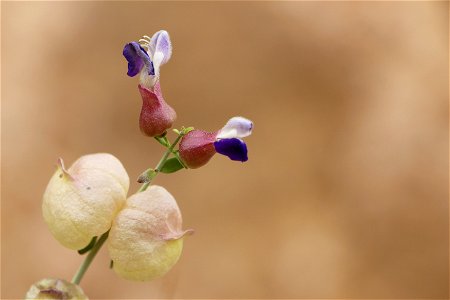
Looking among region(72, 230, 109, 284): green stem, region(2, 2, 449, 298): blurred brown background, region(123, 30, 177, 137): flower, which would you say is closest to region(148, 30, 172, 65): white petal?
region(123, 30, 177, 137): flower

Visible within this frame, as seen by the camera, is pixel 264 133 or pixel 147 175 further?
pixel 264 133

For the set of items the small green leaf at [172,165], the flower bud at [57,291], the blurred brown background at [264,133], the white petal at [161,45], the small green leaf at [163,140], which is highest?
the blurred brown background at [264,133]

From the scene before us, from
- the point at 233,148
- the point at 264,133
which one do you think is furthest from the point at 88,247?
the point at 264,133

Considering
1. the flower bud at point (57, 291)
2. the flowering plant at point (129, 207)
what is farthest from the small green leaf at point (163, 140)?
the flower bud at point (57, 291)

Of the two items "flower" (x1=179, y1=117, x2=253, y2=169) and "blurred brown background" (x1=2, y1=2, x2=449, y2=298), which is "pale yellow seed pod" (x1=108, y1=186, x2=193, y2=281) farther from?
"blurred brown background" (x1=2, y1=2, x2=449, y2=298)

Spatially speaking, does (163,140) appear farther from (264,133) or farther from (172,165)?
(264,133)

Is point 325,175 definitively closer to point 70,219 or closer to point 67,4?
point 67,4

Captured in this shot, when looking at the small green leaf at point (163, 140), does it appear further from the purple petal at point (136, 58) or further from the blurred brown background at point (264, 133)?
the blurred brown background at point (264, 133)
